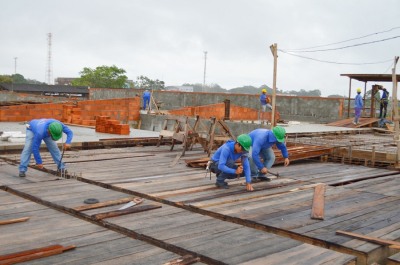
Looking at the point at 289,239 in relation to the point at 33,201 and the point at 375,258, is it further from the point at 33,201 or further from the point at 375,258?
the point at 33,201

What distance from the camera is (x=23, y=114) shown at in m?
18.4

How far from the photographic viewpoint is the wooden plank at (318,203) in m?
6.01

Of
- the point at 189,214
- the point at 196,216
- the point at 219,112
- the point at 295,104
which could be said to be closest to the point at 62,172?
the point at 189,214

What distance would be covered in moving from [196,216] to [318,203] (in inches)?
78.3

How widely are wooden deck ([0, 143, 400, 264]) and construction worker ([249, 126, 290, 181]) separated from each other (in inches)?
11.2

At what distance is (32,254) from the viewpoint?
13.9 ft

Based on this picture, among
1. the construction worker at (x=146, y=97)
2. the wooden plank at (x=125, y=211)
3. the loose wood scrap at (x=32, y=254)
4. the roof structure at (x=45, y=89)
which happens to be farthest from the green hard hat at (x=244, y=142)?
the roof structure at (x=45, y=89)

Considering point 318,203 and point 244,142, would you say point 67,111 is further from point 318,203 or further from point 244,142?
point 318,203

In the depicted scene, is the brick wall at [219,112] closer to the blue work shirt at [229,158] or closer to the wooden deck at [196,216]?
the wooden deck at [196,216]

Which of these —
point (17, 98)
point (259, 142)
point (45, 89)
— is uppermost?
point (45, 89)

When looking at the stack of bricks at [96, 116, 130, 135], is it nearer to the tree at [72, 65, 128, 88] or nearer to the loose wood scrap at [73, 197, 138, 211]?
the loose wood scrap at [73, 197, 138, 211]

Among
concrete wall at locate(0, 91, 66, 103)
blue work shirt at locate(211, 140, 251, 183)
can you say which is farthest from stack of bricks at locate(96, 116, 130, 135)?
concrete wall at locate(0, 91, 66, 103)

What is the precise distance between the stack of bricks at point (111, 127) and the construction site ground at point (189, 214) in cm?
494

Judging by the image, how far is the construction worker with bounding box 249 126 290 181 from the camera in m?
7.74
